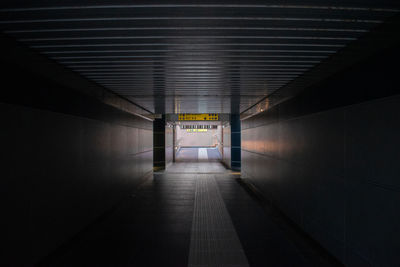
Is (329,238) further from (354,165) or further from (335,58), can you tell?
(335,58)

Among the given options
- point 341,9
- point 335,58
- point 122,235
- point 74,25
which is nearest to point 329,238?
point 335,58

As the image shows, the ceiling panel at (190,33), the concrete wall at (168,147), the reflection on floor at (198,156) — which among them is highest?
the ceiling panel at (190,33)

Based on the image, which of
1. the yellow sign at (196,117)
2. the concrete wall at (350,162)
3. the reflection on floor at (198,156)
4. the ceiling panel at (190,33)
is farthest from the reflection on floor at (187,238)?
the reflection on floor at (198,156)

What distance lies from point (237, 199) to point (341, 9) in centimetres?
641

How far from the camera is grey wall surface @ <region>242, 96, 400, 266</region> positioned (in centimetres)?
292

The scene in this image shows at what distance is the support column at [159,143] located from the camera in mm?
16656

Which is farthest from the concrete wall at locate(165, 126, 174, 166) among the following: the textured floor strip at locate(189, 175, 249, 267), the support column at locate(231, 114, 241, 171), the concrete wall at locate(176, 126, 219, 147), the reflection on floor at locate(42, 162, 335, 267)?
the concrete wall at locate(176, 126, 219, 147)

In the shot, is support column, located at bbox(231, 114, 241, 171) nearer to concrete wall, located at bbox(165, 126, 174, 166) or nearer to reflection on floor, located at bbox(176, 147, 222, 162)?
concrete wall, located at bbox(165, 126, 174, 166)

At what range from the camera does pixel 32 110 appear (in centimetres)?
379

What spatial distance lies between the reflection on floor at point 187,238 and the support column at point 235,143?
8577mm

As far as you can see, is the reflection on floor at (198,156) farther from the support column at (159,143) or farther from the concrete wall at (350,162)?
the concrete wall at (350,162)

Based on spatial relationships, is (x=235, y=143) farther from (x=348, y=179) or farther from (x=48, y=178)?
(x=48, y=178)

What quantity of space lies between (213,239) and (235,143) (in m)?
12.2

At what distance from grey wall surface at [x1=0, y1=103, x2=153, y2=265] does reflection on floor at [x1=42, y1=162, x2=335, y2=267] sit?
1.54 feet
